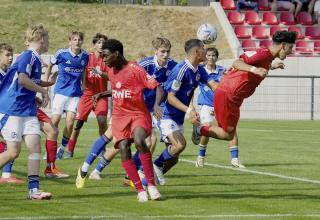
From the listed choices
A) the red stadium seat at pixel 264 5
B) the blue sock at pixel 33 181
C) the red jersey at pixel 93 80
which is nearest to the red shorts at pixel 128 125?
the blue sock at pixel 33 181

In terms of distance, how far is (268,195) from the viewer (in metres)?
12.8

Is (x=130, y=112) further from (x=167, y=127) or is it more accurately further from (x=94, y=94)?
(x=94, y=94)

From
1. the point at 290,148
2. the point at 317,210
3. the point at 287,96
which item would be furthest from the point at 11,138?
the point at 287,96

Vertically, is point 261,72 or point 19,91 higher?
point 261,72

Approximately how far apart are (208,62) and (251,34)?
2308cm

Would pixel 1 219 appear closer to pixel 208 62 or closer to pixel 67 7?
pixel 208 62

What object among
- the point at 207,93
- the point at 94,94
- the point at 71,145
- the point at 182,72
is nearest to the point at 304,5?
the point at 207,93

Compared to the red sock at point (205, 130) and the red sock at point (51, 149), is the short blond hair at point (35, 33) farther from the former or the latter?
the red sock at point (51, 149)

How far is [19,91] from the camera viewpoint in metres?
11.9

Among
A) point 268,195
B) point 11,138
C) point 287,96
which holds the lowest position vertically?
point 287,96

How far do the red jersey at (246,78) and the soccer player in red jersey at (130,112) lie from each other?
1.34m

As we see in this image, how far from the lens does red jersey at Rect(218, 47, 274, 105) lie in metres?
12.5

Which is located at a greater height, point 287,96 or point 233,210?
point 233,210

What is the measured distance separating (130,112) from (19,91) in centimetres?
139
